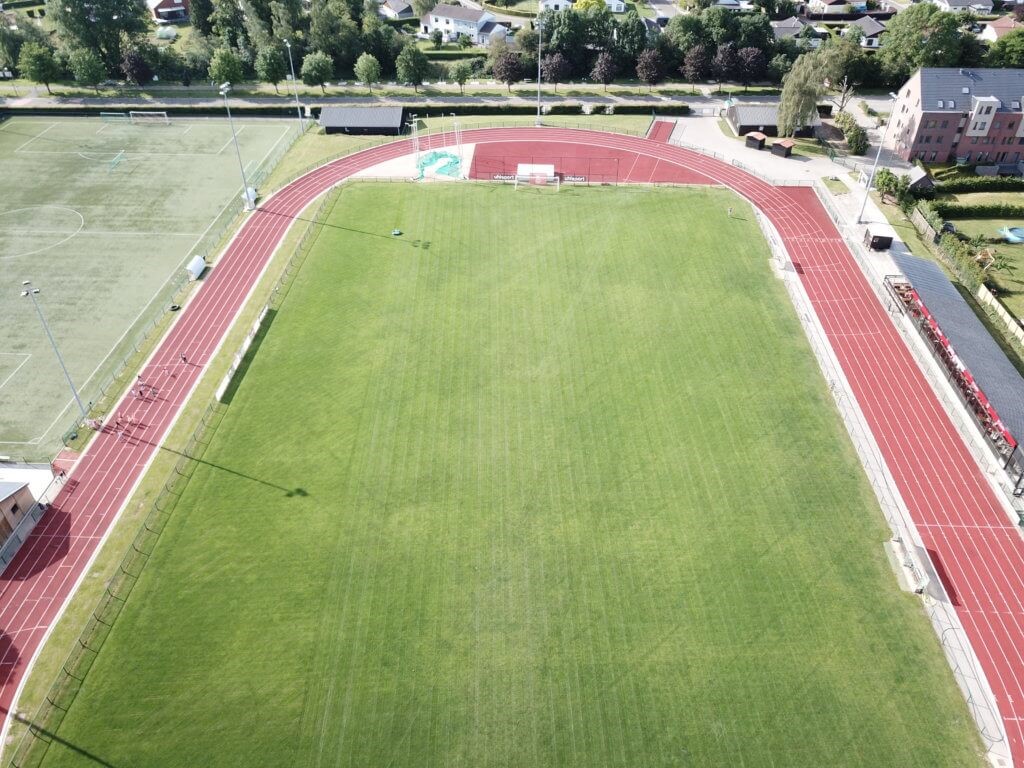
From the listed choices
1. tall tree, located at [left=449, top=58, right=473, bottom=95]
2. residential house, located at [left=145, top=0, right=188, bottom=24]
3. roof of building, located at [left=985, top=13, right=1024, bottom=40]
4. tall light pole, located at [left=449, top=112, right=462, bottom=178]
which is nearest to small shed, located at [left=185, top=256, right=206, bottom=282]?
tall light pole, located at [left=449, top=112, right=462, bottom=178]

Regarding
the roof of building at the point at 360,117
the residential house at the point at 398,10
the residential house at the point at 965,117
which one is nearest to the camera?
the residential house at the point at 965,117

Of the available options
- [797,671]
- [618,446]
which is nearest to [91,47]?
[618,446]

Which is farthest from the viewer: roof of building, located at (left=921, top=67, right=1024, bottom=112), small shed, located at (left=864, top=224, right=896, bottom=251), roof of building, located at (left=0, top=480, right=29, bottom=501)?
roof of building, located at (left=921, top=67, right=1024, bottom=112)

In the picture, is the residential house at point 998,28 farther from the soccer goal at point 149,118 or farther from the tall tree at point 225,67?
the soccer goal at point 149,118

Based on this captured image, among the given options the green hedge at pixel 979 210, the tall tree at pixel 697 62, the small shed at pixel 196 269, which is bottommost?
the small shed at pixel 196 269

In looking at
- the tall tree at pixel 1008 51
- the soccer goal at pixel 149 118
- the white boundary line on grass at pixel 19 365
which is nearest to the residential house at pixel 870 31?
the tall tree at pixel 1008 51

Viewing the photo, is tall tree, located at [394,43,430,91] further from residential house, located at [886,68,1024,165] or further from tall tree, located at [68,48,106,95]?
residential house, located at [886,68,1024,165]
